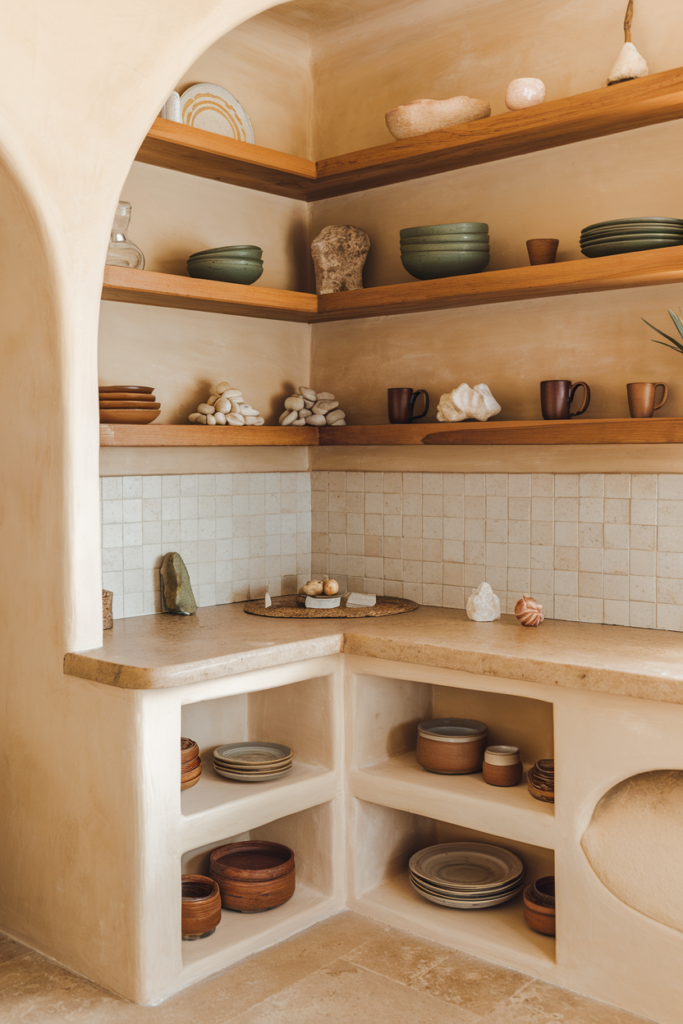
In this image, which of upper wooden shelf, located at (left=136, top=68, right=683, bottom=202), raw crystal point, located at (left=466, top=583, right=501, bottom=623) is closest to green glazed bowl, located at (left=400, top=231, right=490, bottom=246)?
upper wooden shelf, located at (left=136, top=68, right=683, bottom=202)

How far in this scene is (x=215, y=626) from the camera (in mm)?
3094

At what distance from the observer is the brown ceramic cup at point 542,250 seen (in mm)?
3000

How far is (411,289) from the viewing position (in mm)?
3248

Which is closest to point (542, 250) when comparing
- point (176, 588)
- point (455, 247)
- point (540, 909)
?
point (455, 247)

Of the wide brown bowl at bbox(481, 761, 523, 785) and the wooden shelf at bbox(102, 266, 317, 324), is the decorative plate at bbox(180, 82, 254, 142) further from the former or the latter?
the wide brown bowl at bbox(481, 761, 523, 785)

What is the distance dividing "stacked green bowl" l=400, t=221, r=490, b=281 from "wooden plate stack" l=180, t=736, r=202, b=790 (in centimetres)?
174

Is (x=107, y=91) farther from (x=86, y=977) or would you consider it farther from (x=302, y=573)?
(x=86, y=977)

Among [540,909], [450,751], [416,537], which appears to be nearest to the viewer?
[540,909]

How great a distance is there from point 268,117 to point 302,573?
1820 millimetres

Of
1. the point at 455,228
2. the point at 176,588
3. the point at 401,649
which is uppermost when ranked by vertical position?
the point at 455,228

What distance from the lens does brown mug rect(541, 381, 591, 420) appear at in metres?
3.00

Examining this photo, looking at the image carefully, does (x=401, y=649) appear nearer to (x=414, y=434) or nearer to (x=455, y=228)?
(x=414, y=434)

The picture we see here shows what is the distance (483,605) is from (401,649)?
448 mm

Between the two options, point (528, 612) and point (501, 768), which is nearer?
point (501, 768)
